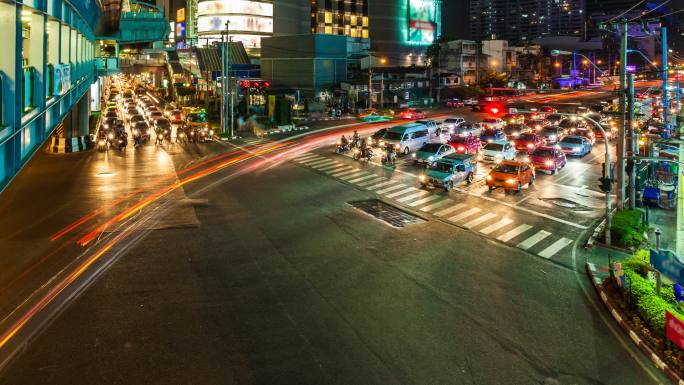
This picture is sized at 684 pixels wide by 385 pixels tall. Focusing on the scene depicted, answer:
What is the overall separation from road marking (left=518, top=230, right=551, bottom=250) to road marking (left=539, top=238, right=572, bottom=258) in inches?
23.8

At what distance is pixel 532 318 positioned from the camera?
12703 millimetres

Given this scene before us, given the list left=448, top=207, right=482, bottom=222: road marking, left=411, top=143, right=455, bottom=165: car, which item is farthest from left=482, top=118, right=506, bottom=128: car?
left=448, top=207, right=482, bottom=222: road marking

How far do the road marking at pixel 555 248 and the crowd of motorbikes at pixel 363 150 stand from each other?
701 inches

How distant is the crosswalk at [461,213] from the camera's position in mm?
19453

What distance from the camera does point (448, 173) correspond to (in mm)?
28438

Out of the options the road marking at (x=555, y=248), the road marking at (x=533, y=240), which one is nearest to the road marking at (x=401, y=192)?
the road marking at (x=533, y=240)

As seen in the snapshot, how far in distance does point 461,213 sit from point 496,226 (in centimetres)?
236

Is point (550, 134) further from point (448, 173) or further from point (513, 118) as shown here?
point (448, 173)

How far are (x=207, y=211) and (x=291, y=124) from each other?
36127 mm

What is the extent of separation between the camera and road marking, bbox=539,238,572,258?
18.1 meters

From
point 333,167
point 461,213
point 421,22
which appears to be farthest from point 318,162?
point 421,22

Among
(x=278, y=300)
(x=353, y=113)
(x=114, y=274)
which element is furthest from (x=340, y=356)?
(x=353, y=113)

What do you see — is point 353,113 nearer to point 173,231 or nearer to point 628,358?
point 173,231

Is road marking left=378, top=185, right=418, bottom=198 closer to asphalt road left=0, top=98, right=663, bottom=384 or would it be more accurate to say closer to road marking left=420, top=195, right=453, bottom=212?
asphalt road left=0, top=98, right=663, bottom=384
